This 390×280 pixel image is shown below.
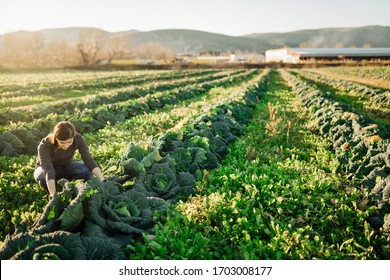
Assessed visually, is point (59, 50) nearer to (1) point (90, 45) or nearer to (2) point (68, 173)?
(1) point (90, 45)

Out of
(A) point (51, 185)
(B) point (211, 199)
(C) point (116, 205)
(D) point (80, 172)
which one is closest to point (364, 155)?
(B) point (211, 199)

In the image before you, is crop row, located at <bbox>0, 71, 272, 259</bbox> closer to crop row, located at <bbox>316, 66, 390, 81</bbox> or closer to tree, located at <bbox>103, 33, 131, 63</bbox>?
crop row, located at <bbox>316, 66, 390, 81</bbox>

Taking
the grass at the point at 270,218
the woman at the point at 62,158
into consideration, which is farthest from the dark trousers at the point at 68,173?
the grass at the point at 270,218

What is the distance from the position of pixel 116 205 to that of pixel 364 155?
4542 millimetres

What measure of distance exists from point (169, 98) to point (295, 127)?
736cm

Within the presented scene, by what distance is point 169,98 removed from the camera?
1524 cm

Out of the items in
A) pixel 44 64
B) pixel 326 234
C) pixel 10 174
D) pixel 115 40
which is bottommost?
pixel 326 234

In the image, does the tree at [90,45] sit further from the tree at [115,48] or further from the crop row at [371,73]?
the crop row at [371,73]

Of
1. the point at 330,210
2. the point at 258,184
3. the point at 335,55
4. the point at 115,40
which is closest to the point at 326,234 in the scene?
the point at 330,210

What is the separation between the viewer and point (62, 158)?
4.96 m

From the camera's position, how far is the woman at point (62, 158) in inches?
172

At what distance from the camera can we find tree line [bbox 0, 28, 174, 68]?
156 feet

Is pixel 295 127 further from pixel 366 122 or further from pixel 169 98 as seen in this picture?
pixel 169 98

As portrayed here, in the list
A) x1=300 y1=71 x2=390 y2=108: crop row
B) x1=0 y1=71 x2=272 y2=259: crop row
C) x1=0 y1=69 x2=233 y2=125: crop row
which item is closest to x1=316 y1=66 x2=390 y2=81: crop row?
x1=300 y1=71 x2=390 y2=108: crop row
